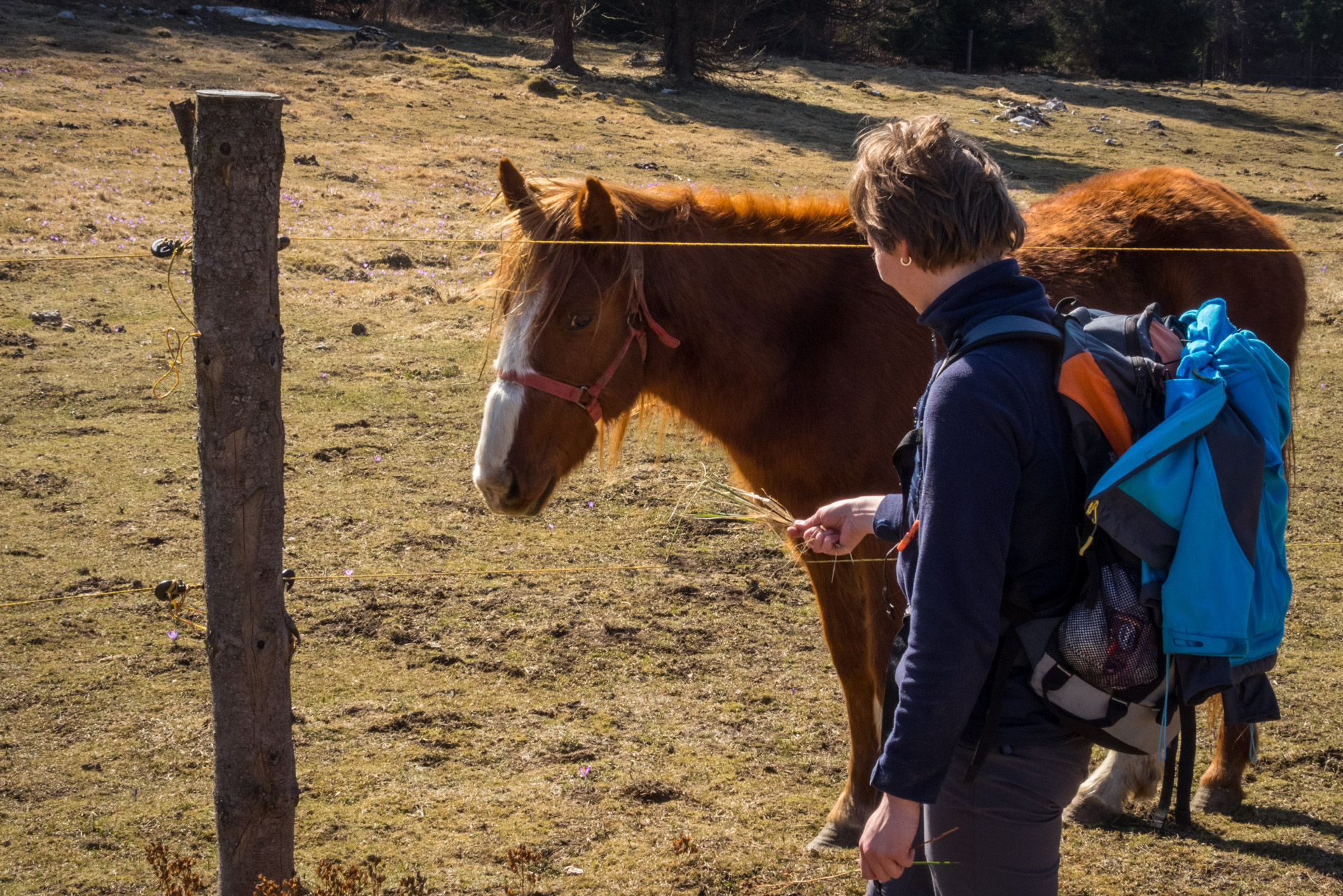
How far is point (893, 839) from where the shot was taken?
159cm

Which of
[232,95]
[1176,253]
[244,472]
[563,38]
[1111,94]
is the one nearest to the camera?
[232,95]

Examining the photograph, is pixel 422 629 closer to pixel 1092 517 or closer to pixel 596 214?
pixel 596 214

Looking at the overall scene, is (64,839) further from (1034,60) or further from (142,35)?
(1034,60)

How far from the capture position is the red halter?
2754mm

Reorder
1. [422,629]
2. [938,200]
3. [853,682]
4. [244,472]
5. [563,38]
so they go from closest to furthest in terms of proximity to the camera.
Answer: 1. [938,200]
2. [244,472]
3. [853,682]
4. [422,629]
5. [563,38]

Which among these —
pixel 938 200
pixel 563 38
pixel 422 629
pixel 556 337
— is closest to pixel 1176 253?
pixel 556 337

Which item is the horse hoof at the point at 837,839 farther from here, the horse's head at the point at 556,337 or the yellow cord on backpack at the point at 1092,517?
the yellow cord on backpack at the point at 1092,517

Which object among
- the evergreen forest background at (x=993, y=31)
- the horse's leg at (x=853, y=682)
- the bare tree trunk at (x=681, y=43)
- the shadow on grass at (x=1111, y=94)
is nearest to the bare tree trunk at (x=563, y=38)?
the bare tree trunk at (x=681, y=43)

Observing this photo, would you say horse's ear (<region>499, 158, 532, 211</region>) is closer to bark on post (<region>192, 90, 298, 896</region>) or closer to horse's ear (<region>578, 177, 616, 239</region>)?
horse's ear (<region>578, 177, 616, 239</region>)

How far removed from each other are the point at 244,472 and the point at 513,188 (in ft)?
3.92

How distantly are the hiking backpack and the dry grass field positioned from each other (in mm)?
1757

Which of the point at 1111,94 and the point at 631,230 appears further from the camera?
the point at 1111,94

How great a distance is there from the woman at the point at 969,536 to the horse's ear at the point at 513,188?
1.38 meters

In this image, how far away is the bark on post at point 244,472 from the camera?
2.10 metres
